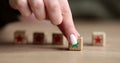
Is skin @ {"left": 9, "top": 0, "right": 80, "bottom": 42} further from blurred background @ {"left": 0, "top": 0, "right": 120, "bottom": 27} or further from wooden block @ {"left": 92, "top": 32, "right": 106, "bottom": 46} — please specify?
blurred background @ {"left": 0, "top": 0, "right": 120, "bottom": 27}

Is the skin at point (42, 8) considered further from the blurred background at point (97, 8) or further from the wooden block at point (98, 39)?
the blurred background at point (97, 8)

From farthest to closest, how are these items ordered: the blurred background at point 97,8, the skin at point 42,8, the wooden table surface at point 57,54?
the blurred background at point 97,8
the skin at point 42,8
the wooden table surface at point 57,54

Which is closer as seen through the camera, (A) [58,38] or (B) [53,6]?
(B) [53,6]

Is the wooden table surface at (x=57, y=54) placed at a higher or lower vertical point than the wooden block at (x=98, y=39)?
lower

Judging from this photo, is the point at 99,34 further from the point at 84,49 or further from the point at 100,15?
the point at 100,15

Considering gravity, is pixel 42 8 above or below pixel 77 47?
above

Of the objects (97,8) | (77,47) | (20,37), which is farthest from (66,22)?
(97,8)

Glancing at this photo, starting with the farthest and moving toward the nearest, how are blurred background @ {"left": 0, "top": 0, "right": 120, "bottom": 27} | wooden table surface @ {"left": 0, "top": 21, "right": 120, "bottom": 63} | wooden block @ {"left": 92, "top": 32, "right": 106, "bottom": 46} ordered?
blurred background @ {"left": 0, "top": 0, "right": 120, "bottom": 27} < wooden block @ {"left": 92, "top": 32, "right": 106, "bottom": 46} < wooden table surface @ {"left": 0, "top": 21, "right": 120, "bottom": 63}

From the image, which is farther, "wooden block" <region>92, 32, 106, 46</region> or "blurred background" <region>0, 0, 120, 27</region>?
"blurred background" <region>0, 0, 120, 27</region>

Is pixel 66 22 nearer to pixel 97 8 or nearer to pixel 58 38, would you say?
pixel 58 38

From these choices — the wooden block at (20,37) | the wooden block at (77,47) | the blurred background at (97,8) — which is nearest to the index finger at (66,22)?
the wooden block at (77,47)

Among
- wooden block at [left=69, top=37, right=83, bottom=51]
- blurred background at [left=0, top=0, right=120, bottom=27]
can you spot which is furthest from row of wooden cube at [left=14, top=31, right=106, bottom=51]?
blurred background at [left=0, top=0, right=120, bottom=27]
